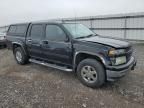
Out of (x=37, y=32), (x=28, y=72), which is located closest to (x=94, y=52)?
(x=37, y=32)

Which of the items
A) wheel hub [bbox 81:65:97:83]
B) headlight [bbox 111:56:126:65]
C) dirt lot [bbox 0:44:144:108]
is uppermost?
headlight [bbox 111:56:126:65]

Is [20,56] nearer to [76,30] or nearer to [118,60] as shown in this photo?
[76,30]

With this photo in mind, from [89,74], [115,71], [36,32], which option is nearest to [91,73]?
[89,74]

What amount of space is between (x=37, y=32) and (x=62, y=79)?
190 cm

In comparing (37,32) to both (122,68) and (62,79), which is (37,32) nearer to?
(62,79)

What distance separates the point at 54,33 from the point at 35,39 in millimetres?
910

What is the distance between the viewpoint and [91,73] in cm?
397

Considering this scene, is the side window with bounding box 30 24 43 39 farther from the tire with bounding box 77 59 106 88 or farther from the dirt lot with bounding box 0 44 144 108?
the tire with bounding box 77 59 106 88

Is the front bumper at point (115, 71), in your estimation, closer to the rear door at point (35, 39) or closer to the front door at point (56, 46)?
the front door at point (56, 46)

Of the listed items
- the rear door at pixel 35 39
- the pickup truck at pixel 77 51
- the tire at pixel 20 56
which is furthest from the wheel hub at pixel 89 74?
the tire at pixel 20 56

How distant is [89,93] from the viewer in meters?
3.74

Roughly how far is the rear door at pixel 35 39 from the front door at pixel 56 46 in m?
0.27

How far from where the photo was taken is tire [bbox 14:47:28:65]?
6092 mm

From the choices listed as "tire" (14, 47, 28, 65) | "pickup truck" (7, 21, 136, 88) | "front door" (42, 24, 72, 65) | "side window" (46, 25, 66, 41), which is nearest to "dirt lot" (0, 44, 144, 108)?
"pickup truck" (7, 21, 136, 88)
